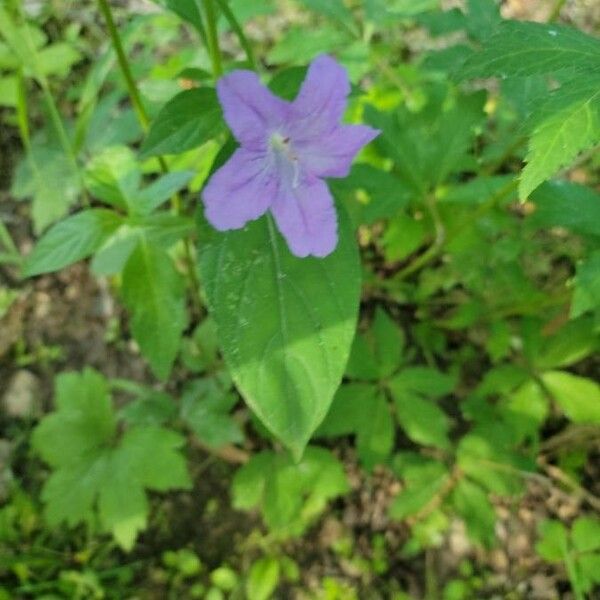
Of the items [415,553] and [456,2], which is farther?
[456,2]

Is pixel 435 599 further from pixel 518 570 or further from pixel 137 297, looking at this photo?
pixel 137 297

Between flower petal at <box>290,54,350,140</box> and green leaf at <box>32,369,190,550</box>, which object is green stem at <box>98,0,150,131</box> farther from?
green leaf at <box>32,369,190,550</box>

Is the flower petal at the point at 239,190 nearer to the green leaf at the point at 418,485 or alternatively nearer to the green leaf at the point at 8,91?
the green leaf at the point at 418,485

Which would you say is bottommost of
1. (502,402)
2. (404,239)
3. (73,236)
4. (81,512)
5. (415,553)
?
(415,553)

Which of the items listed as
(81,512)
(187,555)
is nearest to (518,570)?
(187,555)

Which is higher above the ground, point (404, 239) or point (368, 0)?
point (368, 0)

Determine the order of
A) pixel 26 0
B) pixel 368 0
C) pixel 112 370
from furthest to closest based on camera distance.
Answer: pixel 26 0, pixel 112 370, pixel 368 0

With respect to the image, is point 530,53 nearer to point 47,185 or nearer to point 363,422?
point 363,422

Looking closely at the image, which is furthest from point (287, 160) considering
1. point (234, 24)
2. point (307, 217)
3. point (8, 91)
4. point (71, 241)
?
point (8, 91)
